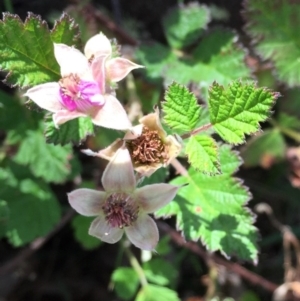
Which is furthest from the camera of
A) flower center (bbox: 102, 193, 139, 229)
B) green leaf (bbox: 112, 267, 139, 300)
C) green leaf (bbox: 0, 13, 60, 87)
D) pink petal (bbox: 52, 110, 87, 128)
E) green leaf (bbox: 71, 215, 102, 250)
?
green leaf (bbox: 71, 215, 102, 250)

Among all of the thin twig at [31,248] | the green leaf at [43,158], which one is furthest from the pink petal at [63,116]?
the thin twig at [31,248]

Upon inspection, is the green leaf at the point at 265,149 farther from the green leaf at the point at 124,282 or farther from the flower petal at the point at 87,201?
the flower petal at the point at 87,201

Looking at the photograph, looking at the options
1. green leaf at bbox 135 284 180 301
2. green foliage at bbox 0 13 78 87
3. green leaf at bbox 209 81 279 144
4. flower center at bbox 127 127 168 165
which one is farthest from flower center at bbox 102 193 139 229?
green leaf at bbox 135 284 180 301

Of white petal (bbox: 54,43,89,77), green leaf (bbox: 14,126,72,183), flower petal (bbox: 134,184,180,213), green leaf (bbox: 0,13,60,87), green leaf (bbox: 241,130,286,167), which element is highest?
white petal (bbox: 54,43,89,77)

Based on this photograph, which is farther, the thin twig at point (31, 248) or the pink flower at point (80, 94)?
the thin twig at point (31, 248)

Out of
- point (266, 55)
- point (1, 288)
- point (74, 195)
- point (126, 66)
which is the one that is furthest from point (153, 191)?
point (1, 288)

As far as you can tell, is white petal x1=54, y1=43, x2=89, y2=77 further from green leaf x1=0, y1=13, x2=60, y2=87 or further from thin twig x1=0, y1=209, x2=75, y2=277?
thin twig x1=0, y1=209, x2=75, y2=277
